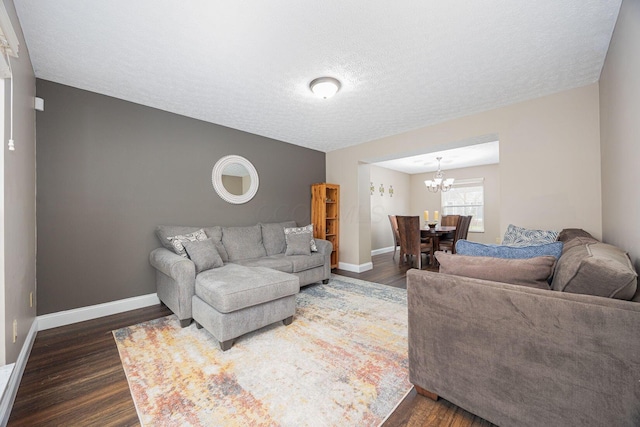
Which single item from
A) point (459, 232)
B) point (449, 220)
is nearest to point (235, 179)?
point (459, 232)

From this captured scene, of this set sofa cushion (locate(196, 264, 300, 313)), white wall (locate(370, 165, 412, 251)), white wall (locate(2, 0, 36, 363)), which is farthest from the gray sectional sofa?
white wall (locate(370, 165, 412, 251))

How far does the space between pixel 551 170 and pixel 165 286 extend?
4.39 metres

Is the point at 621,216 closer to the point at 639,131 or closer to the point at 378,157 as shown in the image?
the point at 639,131

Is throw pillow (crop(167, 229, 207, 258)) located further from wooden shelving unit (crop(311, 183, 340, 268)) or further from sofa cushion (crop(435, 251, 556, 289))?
sofa cushion (crop(435, 251, 556, 289))

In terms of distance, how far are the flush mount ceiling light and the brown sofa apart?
1.91 meters

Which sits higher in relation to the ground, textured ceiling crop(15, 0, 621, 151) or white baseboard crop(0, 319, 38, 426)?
textured ceiling crop(15, 0, 621, 151)

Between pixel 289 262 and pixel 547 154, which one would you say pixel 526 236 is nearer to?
pixel 547 154

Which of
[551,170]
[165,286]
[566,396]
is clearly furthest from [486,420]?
[165,286]

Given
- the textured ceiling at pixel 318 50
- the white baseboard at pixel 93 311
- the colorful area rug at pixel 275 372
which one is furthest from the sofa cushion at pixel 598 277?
the white baseboard at pixel 93 311

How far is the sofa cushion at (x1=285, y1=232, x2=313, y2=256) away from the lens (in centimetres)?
368

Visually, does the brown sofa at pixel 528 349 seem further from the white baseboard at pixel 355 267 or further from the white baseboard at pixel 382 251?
the white baseboard at pixel 382 251

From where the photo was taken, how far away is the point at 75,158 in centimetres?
258

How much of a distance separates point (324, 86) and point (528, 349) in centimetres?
241

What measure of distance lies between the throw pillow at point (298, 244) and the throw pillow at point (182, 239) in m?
1.18
